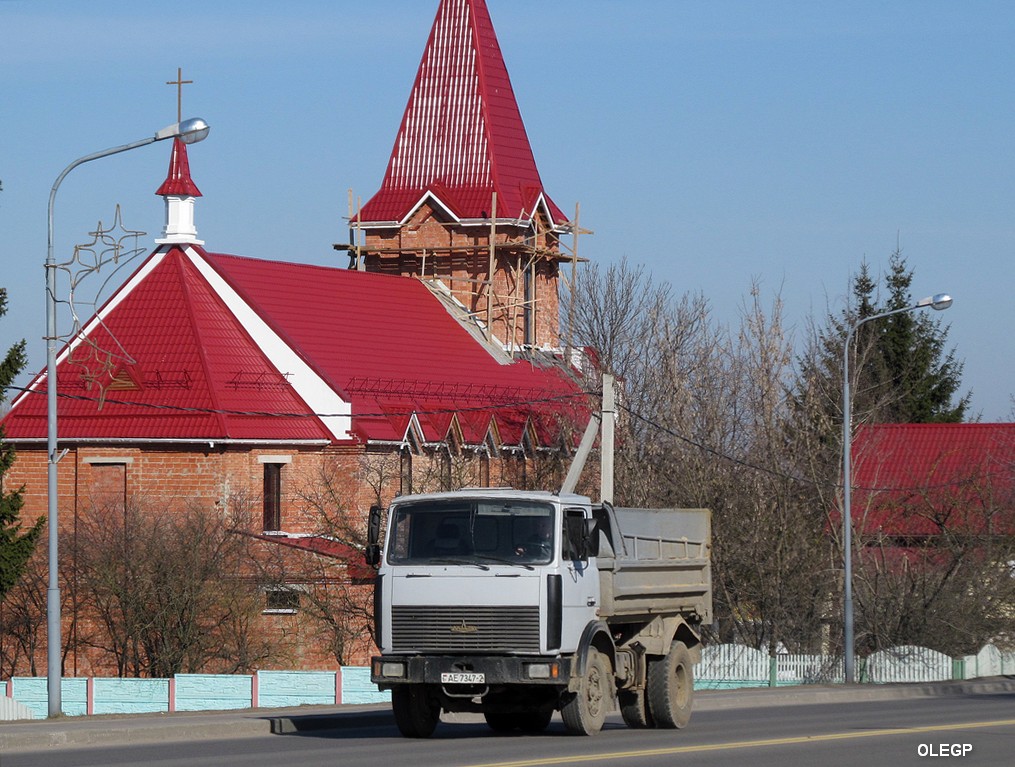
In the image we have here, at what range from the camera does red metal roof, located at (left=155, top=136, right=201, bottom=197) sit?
2036 inches

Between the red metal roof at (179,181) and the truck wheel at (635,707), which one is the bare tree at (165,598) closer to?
the red metal roof at (179,181)

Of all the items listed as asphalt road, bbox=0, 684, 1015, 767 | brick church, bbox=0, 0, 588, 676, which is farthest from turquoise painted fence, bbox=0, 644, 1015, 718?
brick church, bbox=0, 0, 588, 676

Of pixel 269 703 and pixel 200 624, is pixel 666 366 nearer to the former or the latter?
pixel 200 624

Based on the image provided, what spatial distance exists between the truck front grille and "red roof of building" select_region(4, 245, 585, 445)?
2588cm

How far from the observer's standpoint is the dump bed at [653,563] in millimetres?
20594

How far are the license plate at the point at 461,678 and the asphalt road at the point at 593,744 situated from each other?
0.66 m

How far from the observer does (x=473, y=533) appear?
1981 centimetres

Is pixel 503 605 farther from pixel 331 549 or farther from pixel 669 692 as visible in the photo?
pixel 331 549

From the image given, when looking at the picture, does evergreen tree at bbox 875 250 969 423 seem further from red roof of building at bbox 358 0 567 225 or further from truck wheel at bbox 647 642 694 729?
truck wheel at bbox 647 642 694 729

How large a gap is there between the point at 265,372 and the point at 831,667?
680 inches

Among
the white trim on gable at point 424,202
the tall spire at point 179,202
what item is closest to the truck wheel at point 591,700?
the tall spire at point 179,202

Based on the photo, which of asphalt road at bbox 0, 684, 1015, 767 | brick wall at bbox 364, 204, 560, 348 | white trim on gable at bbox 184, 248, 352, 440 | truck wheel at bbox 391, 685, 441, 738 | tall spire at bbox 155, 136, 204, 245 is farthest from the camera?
brick wall at bbox 364, 204, 560, 348

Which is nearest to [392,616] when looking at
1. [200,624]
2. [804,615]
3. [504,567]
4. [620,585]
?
[504,567]

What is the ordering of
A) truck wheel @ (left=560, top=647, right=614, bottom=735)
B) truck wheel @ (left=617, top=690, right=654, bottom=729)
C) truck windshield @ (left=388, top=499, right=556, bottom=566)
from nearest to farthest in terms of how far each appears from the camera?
truck windshield @ (left=388, top=499, right=556, bottom=566) < truck wheel @ (left=560, top=647, right=614, bottom=735) < truck wheel @ (left=617, top=690, right=654, bottom=729)
